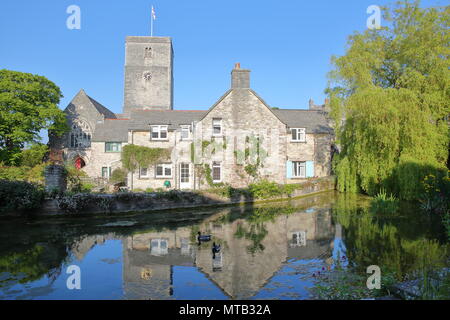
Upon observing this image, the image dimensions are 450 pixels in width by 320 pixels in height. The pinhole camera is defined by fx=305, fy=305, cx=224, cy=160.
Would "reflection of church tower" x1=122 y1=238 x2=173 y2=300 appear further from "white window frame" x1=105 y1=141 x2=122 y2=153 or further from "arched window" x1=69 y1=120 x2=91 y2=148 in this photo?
"arched window" x1=69 y1=120 x2=91 y2=148

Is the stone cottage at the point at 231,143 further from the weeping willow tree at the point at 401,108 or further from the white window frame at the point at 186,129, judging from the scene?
the weeping willow tree at the point at 401,108

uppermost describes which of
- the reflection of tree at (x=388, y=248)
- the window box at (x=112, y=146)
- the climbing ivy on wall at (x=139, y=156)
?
the window box at (x=112, y=146)

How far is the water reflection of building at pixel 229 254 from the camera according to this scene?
270 inches

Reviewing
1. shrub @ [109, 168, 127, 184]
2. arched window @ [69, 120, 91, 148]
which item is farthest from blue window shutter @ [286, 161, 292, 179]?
arched window @ [69, 120, 91, 148]

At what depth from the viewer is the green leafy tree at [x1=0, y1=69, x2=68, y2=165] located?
3250 centimetres

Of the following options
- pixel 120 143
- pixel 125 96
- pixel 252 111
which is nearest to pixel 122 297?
pixel 252 111

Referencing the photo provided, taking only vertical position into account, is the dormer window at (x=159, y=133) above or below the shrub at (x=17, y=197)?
above

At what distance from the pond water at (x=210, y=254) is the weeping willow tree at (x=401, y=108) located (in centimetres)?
371

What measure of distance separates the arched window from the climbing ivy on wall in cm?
1718

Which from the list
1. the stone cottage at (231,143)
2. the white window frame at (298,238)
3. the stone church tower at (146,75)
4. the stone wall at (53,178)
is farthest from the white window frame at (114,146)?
the white window frame at (298,238)

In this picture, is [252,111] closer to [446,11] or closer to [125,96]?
[446,11]

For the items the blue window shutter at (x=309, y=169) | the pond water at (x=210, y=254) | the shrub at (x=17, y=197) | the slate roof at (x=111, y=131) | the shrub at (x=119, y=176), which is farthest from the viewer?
the slate roof at (x=111, y=131)

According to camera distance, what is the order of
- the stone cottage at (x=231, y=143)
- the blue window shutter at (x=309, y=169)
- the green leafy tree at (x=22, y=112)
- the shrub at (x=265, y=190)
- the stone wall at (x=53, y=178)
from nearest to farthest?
the stone wall at (x=53, y=178) < the shrub at (x=265, y=190) < the stone cottage at (x=231, y=143) < the blue window shutter at (x=309, y=169) < the green leafy tree at (x=22, y=112)
